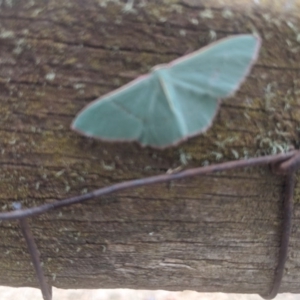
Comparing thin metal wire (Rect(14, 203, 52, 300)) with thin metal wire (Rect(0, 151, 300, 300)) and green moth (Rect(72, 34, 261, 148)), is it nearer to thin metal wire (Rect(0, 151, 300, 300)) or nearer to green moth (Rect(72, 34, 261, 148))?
thin metal wire (Rect(0, 151, 300, 300))

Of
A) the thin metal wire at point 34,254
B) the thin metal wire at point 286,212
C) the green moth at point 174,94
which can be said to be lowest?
the thin metal wire at point 34,254

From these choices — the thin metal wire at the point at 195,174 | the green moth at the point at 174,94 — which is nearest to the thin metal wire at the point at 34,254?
the thin metal wire at the point at 195,174

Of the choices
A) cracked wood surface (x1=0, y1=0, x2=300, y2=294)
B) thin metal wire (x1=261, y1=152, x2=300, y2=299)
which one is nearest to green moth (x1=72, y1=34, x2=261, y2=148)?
cracked wood surface (x1=0, y1=0, x2=300, y2=294)

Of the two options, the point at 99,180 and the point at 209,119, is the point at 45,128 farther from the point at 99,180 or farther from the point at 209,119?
the point at 209,119

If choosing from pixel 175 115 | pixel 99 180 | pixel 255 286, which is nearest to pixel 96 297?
pixel 255 286

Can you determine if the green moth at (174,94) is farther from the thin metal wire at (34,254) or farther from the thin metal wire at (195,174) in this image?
the thin metal wire at (34,254)

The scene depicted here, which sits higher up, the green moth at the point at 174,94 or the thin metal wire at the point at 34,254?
the green moth at the point at 174,94

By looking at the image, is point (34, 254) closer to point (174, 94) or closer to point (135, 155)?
point (135, 155)

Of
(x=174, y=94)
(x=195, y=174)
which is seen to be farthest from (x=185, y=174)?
(x=174, y=94)
